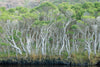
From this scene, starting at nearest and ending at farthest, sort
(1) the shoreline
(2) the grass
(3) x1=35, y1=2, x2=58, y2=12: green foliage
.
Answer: (2) the grass < (1) the shoreline < (3) x1=35, y1=2, x2=58, y2=12: green foliage

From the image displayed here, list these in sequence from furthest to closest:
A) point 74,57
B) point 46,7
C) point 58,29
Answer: point 46,7, point 58,29, point 74,57

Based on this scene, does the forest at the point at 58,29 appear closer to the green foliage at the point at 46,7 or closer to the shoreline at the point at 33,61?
the green foliage at the point at 46,7

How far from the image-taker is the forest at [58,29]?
2362 cm

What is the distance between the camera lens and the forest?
77.5 feet

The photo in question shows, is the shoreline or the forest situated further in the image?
the shoreline

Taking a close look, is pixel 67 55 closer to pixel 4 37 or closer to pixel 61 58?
pixel 61 58

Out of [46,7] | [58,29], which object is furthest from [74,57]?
[46,7]

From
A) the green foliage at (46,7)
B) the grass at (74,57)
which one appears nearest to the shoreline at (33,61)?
the grass at (74,57)

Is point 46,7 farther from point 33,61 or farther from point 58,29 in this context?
point 33,61

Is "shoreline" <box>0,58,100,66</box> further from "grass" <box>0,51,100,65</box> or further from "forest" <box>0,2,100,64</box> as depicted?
"forest" <box>0,2,100,64</box>

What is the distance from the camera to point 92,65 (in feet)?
73.8

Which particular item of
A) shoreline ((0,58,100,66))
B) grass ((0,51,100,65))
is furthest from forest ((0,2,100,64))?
shoreline ((0,58,100,66))

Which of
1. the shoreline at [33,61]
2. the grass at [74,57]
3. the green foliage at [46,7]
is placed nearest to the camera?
the grass at [74,57]

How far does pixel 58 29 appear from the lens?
2747 centimetres
